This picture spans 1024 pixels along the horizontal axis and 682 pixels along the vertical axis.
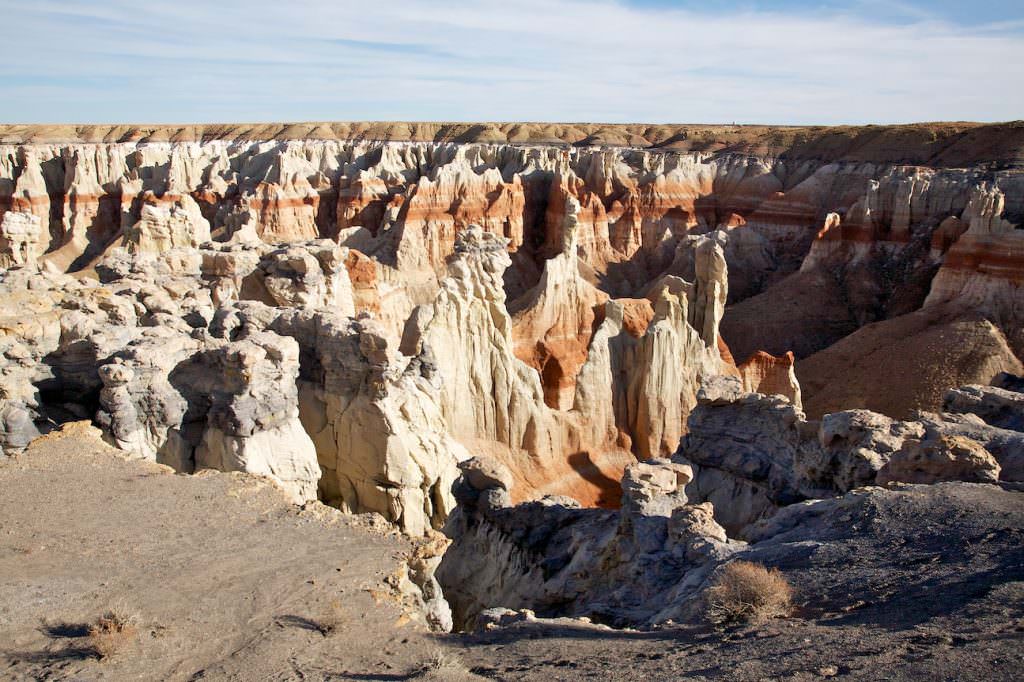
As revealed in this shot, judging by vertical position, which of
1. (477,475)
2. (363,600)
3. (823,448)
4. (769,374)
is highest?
(363,600)

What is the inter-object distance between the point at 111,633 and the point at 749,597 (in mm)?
5732

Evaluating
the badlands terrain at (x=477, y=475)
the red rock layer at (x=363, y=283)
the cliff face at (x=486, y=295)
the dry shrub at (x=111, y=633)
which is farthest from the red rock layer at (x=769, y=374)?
the dry shrub at (x=111, y=633)

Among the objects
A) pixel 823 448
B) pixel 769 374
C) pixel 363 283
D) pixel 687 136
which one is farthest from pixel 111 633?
pixel 687 136

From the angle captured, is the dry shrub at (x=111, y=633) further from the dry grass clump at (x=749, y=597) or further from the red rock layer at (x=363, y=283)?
the red rock layer at (x=363, y=283)

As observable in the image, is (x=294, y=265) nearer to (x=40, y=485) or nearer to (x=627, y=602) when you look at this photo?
(x=40, y=485)

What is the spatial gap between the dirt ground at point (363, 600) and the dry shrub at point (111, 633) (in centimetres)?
6

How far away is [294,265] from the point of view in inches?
740

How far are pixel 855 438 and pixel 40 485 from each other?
470 inches

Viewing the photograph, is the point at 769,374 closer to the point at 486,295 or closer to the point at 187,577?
the point at 486,295

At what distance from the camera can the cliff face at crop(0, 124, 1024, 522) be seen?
12688 mm

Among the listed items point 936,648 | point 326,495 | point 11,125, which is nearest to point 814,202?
point 326,495

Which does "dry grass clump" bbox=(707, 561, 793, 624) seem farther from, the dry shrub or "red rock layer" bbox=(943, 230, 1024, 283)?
"red rock layer" bbox=(943, 230, 1024, 283)

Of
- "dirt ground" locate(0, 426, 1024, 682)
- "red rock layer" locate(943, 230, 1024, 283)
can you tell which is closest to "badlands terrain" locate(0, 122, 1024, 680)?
"dirt ground" locate(0, 426, 1024, 682)

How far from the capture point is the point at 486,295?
63.6 ft
